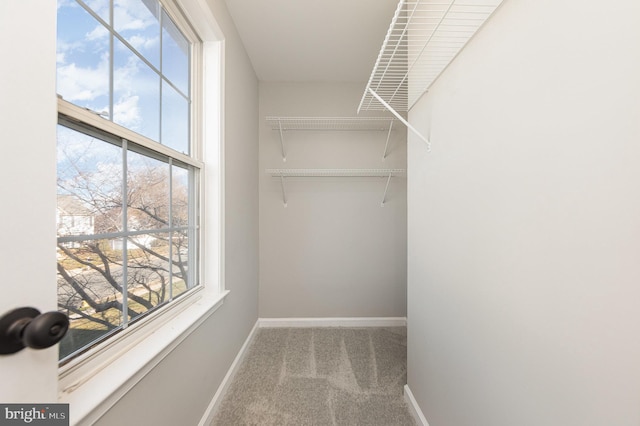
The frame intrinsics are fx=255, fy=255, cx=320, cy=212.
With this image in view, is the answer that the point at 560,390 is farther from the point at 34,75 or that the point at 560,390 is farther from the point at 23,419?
the point at 34,75

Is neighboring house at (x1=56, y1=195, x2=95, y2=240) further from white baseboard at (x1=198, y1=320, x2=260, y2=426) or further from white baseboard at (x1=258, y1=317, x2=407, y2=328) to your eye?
white baseboard at (x1=258, y1=317, x2=407, y2=328)

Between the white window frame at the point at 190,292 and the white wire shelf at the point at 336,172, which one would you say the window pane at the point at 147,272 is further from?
the white wire shelf at the point at 336,172

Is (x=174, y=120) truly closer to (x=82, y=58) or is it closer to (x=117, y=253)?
(x=82, y=58)

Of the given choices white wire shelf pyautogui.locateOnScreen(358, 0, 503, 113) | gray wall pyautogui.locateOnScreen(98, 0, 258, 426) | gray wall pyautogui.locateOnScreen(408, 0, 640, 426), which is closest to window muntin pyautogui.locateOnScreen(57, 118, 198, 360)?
gray wall pyautogui.locateOnScreen(98, 0, 258, 426)

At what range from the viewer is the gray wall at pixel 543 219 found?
1.63 ft

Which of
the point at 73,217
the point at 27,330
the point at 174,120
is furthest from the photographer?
the point at 174,120

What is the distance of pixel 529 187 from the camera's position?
70 cm

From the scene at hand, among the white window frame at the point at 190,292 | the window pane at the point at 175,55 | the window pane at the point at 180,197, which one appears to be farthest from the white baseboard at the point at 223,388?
the window pane at the point at 175,55

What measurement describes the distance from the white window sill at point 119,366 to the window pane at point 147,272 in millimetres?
75

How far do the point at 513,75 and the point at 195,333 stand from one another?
1.66 m

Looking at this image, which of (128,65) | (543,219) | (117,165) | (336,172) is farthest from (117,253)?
(336,172)

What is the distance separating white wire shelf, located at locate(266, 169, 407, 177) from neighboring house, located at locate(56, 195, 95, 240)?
5.74ft

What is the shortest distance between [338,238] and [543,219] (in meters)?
2.06

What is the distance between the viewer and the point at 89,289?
32.0 inches
